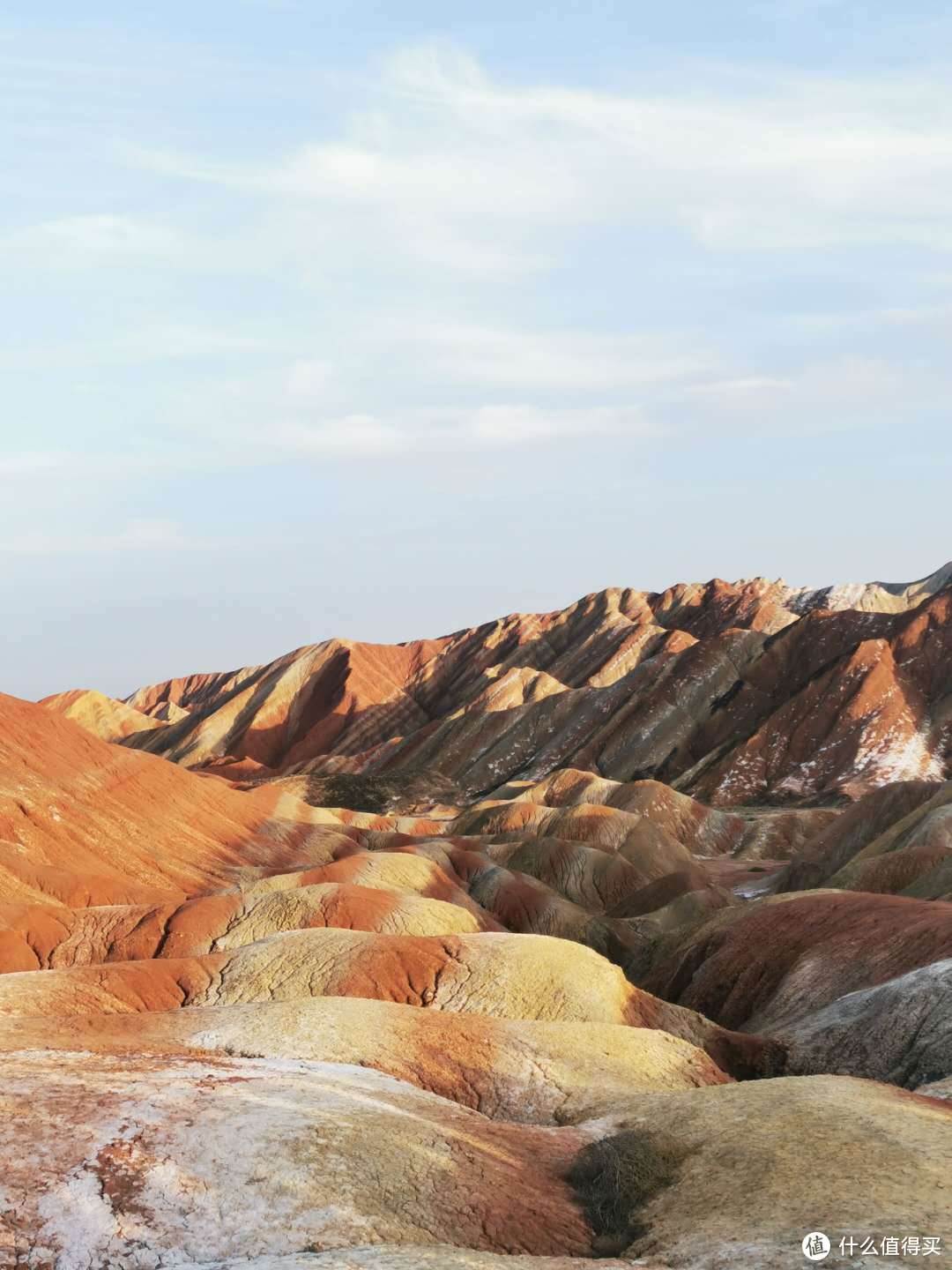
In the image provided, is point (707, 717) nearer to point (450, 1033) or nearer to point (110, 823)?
point (110, 823)

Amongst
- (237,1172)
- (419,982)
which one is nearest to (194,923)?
(419,982)

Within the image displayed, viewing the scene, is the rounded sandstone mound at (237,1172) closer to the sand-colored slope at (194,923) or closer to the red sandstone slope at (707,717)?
the sand-colored slope at (194,923)

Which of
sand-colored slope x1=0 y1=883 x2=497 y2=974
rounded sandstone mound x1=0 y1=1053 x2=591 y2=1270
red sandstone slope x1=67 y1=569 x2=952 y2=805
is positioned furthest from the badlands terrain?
red sandstone slope x1=67 y1=569 x2=952 y2=805

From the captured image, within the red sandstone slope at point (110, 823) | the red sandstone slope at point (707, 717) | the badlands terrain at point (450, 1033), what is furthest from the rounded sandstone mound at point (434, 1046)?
the red sandstone slope at point (707, 717)

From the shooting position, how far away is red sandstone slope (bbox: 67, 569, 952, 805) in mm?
126375

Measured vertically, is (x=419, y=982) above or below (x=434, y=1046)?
below

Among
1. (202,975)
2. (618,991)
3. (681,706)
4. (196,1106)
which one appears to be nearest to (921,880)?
(618,991)

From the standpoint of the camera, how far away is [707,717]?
14712 centimetres

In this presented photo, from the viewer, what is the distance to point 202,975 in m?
37.6

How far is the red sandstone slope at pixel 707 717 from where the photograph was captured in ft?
415

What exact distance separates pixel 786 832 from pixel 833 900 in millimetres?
58615

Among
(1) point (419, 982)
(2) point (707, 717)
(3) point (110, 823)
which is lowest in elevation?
(1) point (419, 982)

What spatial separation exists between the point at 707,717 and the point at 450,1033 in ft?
399

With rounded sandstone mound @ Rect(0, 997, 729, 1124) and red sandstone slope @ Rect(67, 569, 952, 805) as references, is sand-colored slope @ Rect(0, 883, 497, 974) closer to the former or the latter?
rounded sandstone mound @ Rect(0, 997, 729, 1124)
